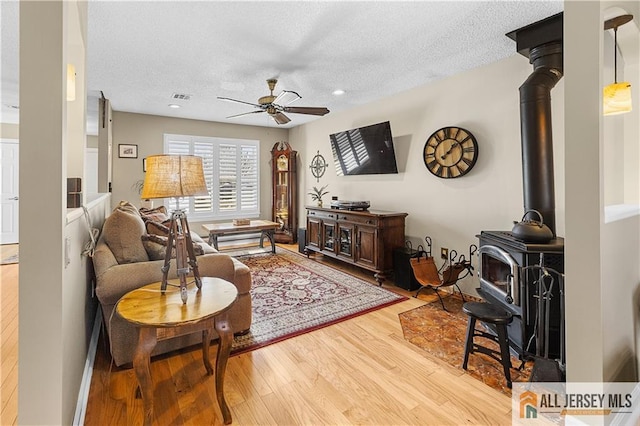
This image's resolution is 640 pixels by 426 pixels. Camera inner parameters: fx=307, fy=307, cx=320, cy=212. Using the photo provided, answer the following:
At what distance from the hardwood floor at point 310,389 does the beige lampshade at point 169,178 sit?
3.94ft

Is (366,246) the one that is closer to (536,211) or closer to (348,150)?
(348,150)

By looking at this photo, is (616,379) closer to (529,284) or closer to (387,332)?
(529,284)

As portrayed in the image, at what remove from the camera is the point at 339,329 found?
2.71 meters

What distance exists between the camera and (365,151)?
4684 millimetres

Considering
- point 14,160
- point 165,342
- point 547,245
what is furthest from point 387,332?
point 14,160

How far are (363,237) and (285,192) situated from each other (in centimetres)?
286

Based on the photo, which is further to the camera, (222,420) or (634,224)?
(634,224)

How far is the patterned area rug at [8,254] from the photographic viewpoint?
4.70 meters

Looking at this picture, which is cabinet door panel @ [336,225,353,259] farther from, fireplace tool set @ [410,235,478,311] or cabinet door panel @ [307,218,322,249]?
fireplace tool set @ [410,235,478,311]

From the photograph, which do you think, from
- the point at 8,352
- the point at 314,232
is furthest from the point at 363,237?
the point at 8,352

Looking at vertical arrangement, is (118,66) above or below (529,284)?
above

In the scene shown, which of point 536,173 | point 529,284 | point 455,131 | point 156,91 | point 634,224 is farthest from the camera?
point 156,91

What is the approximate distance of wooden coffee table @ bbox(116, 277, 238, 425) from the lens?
1467 millimetres

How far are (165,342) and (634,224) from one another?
10.8 ft
